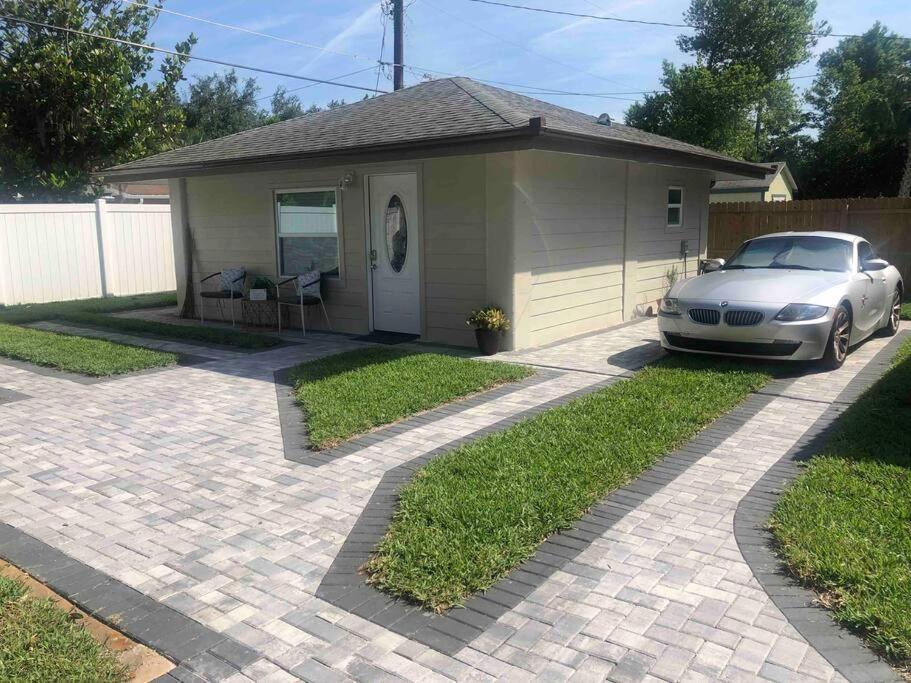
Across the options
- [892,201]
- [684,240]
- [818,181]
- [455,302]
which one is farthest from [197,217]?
[818,181]

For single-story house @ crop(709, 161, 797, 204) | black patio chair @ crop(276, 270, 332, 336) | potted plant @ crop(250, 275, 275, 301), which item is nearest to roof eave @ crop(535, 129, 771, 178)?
black patio chair @ crop(276, 270, 332, 336)

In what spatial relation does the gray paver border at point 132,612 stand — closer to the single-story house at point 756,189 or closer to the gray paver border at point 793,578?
the gray paver border at point 793,578

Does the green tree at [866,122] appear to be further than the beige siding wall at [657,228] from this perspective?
Yes

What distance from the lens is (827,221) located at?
1529 cm

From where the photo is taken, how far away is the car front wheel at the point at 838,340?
25.2ft

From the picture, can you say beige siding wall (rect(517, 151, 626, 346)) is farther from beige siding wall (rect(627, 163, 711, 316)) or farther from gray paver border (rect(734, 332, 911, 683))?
gray paver border (rect(734, 332, 911, 683))

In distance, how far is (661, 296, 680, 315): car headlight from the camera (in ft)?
26.8

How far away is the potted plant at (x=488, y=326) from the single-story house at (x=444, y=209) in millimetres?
210

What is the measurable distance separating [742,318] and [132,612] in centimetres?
639

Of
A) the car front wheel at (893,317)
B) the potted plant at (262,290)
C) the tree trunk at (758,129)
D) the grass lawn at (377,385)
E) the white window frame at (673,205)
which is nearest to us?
the grass lawn at (377,385)

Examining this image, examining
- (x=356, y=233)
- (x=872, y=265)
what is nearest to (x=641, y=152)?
(x=872, y=265)

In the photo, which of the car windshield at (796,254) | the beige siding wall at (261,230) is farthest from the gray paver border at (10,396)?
the car windshield at (796,254)

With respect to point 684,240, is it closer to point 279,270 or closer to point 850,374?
point 850,374

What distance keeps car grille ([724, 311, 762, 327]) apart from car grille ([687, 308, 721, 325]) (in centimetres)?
11
